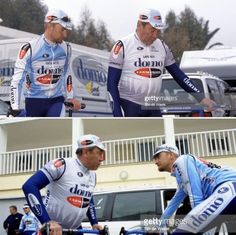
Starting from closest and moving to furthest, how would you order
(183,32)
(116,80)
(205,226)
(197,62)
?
(205,226)
(116,80)
(197,62)
(183,32)

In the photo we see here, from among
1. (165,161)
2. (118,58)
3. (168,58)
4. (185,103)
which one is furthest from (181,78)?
(165,161)

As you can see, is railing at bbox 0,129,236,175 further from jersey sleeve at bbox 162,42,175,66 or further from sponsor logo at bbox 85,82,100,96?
jersey sleeve at bbox 162,42,175,66

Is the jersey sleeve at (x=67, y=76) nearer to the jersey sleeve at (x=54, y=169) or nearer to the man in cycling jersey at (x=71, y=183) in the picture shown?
the man in cycling jersey at (x=71, y=183)

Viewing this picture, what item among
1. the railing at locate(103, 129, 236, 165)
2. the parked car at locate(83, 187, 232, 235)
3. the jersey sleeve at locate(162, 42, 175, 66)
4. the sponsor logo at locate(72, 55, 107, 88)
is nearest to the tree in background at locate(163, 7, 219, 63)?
the sponsor logo at locate(72, 55, 107, 88)

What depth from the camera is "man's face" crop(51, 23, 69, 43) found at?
554 centimetres

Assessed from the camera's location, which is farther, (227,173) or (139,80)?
(139,80)

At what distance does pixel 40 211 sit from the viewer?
3488mm

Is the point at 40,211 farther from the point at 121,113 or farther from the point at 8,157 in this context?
the point at 8,157

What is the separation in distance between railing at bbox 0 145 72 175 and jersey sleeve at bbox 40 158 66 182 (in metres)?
12.2

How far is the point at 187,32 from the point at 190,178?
193 ft

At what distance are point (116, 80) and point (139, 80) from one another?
29 centimetres

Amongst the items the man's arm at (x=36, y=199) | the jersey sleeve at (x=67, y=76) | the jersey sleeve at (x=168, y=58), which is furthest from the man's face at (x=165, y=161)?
the jersey sleeve at (x=67, y=76)

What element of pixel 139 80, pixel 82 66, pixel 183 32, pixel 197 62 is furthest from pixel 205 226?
pixel 183 32

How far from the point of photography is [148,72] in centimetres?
562
